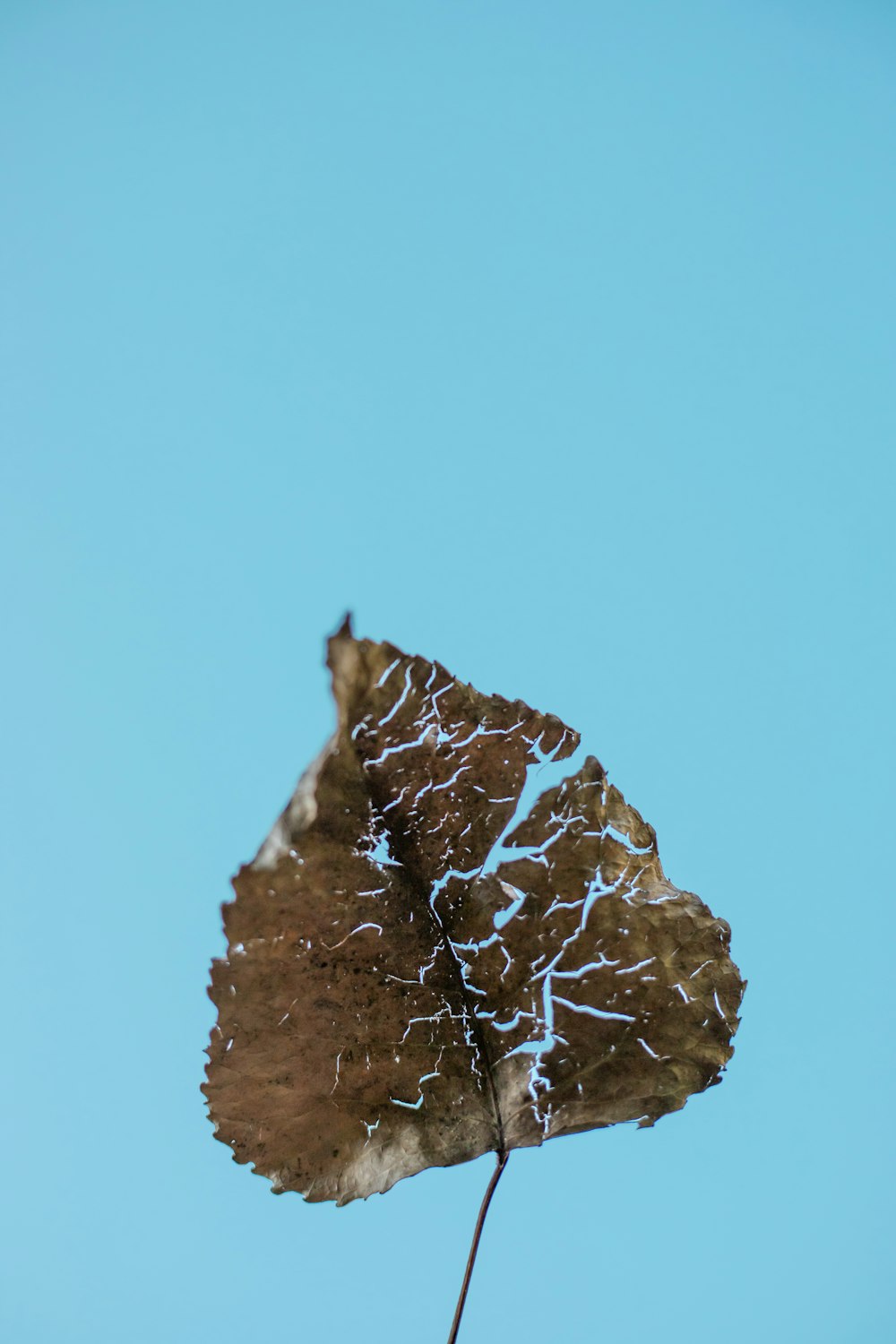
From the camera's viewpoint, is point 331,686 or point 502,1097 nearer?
point 331,686

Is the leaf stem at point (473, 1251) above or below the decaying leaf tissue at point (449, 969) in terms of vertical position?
below

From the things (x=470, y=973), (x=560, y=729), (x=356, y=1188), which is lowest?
(x=356, y=1188)

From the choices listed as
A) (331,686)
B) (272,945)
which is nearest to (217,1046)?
(272,945)

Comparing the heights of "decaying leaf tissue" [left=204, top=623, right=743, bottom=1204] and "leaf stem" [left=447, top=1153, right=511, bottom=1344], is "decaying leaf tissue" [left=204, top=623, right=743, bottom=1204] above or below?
above

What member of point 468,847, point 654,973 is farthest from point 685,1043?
point 468,847

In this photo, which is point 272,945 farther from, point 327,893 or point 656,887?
point 656,887

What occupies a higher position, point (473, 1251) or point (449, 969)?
point (449, 969)

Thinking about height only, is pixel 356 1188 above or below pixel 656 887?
below
